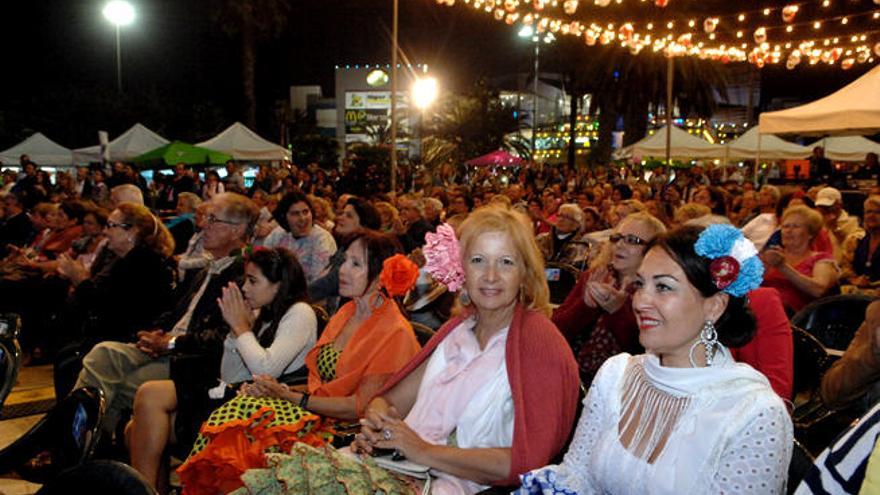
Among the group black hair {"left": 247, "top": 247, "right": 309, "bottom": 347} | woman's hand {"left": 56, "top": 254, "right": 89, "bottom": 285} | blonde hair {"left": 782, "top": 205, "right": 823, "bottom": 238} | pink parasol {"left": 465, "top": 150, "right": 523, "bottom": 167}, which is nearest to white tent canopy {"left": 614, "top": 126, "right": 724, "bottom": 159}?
pink parasol {"left": 465, "top": 150, "right": 523, "bottom": 167}

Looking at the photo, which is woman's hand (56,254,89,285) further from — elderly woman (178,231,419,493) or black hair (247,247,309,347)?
elderly woman (178,231,419,493)

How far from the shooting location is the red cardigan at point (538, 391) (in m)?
2.47

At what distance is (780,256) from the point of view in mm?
4609

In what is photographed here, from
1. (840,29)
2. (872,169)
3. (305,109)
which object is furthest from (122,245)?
(305,109)

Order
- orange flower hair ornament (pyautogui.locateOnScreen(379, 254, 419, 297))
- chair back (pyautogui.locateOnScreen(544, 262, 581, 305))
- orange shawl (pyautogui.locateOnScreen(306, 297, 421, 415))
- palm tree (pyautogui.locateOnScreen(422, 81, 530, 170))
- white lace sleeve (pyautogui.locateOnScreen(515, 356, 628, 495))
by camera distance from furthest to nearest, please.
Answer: palm tree (pyautogui.locateOnScreen(422, 81, 530, 170))
chair back (pyautogui.locateOnScreen(544, 262, 581, 305))
orange flower hair ornament (pyautogui.locateOnScreen(379, 254, 419, 297))
orange shawl (pyautogui.locateOnScreen(306, 297, 421, 415))
white lace sleeve (pyautogui.locateOnScreen(515, 356, 628, 495))

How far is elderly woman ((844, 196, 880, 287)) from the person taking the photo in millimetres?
6230

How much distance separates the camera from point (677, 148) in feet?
69.7

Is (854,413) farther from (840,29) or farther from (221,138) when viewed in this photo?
(221,138)

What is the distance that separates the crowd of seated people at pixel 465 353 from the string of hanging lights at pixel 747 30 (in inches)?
185

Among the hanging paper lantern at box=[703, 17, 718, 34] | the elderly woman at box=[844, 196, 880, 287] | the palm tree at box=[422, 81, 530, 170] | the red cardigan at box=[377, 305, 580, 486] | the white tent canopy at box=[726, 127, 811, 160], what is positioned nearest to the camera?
the red cardigan at box=[377, 305, 580, 486]

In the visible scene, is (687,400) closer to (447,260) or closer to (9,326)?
(447,260)

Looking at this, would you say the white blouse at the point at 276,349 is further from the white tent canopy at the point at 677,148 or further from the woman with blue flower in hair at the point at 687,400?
the white tent canopy at the point at 677,148

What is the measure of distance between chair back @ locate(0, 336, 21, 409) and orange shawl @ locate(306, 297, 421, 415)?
1.56 m

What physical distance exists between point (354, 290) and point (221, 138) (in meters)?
15.9
